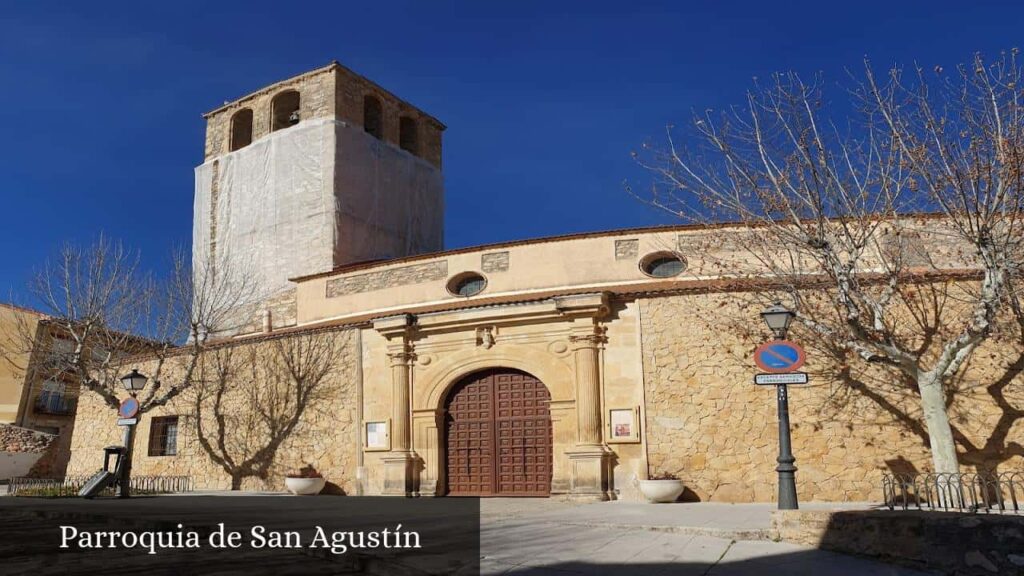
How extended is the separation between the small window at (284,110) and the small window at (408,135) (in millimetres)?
3884

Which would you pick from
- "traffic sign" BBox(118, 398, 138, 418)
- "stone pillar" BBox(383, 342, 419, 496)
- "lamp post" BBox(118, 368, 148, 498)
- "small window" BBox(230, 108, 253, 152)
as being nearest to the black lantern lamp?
"lamp post" BBox(118, 368, 148, 498)

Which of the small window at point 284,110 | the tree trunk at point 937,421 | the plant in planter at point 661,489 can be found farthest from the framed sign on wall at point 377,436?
the small window at point 284,110

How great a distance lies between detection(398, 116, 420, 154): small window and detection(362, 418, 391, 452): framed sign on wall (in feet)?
46.6

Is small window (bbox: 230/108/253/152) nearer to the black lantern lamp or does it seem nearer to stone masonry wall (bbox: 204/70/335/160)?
stone masonry wall (bbox: 204/70/335/160)

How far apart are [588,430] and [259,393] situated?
9075 mm

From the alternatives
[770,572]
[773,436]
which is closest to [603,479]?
[773,436]

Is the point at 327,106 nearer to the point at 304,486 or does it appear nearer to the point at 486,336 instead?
the point at 486,336

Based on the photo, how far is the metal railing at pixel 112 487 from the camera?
61.4ft

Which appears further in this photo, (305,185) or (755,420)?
(305,185)

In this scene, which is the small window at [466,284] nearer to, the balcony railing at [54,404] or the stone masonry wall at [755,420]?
the stone masonry wall at [755,420]

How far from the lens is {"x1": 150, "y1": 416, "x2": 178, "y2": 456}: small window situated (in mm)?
22375

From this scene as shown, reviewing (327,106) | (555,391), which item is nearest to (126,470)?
(555,391)

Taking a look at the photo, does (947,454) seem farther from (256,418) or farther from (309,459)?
(256,418)

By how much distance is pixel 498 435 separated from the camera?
17266 millimetres
